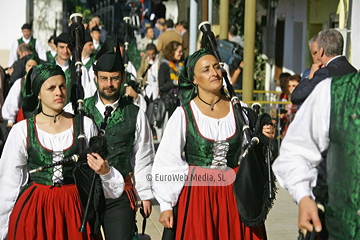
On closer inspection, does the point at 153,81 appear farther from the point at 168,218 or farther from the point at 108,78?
the point at 168,218

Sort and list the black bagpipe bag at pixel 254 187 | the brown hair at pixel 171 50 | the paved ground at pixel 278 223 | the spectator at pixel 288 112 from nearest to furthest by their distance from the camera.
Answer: the black bagpipe bag at pixel 254 187, the paved ground at pixel 278 223, the spectator at pixel 288 112, the brown hair at pixel 171 50

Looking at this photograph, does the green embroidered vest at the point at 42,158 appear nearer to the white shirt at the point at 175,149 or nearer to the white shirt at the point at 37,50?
the white shirt at the point at 175,149

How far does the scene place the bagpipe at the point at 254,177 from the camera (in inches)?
167

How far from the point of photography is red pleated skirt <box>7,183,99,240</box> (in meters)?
4.30

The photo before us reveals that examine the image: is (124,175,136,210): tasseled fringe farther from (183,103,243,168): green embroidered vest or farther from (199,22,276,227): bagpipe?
(199,22,276,227): bagpipe

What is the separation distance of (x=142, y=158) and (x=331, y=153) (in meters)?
2.14

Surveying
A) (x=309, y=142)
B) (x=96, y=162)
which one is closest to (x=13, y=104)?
(x=96, y=162)

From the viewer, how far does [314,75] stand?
5809 millimetres

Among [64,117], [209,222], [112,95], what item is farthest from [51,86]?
[209,222]

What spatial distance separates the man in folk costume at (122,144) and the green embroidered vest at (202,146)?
56cm

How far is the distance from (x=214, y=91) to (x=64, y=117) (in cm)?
103

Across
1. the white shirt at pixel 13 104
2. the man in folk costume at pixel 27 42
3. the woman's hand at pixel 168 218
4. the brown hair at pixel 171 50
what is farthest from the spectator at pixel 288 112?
the man in folk costume at pixel 27 42

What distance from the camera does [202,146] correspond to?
442 cm

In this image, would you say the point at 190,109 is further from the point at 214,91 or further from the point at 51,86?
the point at 51,86
